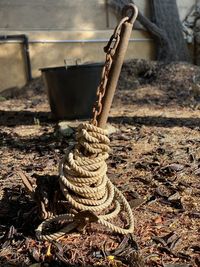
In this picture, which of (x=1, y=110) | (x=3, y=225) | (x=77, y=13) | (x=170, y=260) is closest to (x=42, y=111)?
(x=1, y=110)

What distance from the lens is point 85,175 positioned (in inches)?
82.0

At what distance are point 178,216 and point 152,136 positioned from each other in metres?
1.78

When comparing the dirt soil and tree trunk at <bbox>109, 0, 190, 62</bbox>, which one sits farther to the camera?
tree trunk at <bbox>109, 0, 190, 62</bbox>

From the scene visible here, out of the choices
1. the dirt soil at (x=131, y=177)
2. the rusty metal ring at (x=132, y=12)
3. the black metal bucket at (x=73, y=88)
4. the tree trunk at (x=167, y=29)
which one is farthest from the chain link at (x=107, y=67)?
the tree trunk at (x=167, y=29)

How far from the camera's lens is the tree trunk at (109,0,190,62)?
820 cm

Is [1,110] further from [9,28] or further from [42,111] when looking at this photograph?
[9,28]

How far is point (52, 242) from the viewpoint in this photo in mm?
2111

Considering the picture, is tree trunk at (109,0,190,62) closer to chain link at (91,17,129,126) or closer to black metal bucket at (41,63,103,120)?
black metal bucket at (41,63,103,120)

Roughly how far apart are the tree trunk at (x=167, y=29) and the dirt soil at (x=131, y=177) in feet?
6.78

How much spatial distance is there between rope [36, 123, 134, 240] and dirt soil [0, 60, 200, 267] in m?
0.13

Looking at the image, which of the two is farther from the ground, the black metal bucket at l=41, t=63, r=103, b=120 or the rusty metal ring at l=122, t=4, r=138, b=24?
the rusty metal ring at l=122, t=4, r=138, b=24

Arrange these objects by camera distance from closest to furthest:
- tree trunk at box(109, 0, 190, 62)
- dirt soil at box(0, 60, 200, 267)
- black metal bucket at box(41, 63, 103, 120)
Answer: dirt soil at box(0, 60, 200, 267)
black metal bucket at box(41, 63, 103, 120)
tree trunk at box(109, 0, 190, 62)

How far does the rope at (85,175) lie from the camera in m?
2.07

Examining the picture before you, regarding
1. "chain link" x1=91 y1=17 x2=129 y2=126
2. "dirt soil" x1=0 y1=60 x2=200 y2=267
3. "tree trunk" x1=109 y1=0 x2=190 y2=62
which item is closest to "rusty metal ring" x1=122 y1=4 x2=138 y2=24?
"chain link" x1=91 y1=17 x2=129 y2=126
